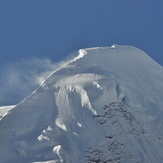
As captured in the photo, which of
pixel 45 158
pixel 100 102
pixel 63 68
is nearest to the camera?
pixel 45 158

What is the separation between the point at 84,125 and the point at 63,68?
33.2ft

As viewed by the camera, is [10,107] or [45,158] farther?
[10,107]

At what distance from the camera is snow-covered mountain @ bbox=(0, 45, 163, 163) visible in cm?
8725

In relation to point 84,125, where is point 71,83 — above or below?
above

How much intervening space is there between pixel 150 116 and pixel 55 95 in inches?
314

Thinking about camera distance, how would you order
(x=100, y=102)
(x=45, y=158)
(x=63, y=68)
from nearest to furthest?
(x=45, y=158) → (x=100, y=102) → (x=63, y=68)

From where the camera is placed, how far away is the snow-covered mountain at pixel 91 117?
286 feet

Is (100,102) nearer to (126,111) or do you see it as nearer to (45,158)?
(126,111)

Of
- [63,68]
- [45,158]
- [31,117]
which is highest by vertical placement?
[63,68]

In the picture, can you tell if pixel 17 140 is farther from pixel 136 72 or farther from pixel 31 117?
pixel 136 72

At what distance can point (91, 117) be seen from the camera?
297ft

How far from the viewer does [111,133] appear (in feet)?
293

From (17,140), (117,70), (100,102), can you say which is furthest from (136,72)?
(17,140)

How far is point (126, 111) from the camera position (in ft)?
304
